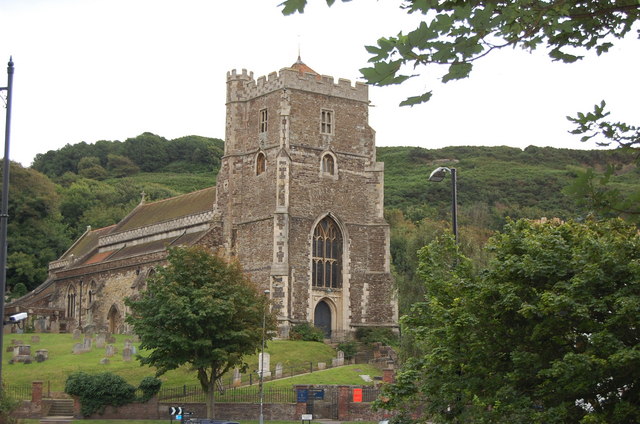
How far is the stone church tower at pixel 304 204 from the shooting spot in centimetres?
5688

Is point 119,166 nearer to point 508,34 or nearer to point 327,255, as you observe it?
point 327,255

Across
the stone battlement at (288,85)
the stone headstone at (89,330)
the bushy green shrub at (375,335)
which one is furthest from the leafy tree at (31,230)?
the bushy green shrub at (375,335)

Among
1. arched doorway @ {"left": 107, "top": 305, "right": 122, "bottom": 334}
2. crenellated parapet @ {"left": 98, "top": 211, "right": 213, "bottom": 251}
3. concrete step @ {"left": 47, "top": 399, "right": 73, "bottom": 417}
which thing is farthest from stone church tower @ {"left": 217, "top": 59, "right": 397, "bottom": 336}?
concrete step @ {"left": 47, "top": 399, "right": 73, "bottom": 417}

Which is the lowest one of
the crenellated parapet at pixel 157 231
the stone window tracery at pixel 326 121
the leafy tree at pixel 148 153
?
the crenellated parapet at pixel 157 231

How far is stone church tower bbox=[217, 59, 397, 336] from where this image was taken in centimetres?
5694

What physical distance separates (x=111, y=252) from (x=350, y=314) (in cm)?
2241

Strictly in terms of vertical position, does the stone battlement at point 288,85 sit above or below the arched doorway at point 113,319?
above

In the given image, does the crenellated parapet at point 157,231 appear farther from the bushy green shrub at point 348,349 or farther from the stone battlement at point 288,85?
the bushy green shrub at point 348,349

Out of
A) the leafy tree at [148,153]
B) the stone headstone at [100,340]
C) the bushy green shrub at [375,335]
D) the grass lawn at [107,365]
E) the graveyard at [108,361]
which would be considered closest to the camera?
the grass lawn at [107,365]

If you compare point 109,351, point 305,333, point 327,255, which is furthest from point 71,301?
point 109,351

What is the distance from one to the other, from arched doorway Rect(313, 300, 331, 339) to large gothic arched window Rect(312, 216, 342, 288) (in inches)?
46.4

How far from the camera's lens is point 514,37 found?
23.3 ft

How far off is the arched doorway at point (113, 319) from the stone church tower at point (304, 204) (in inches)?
162

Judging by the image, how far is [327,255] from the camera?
192 ft
